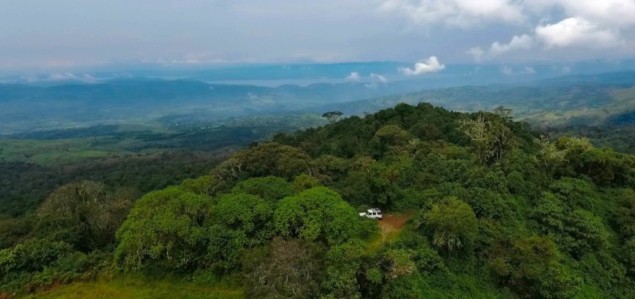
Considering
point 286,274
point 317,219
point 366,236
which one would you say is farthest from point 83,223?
point 366,236

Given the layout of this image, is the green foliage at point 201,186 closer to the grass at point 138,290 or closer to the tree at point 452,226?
the grass at point 138,290

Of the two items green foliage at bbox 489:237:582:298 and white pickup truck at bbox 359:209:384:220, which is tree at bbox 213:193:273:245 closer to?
white pickup truck at bbox 359:209:384:220

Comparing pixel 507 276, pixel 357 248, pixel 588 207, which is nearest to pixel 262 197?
pixel 357 248

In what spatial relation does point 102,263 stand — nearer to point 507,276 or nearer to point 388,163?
point 507,276

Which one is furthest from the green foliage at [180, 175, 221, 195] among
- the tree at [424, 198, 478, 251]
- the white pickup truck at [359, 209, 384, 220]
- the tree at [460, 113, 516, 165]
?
the tree at [460, 113, 516, 165]

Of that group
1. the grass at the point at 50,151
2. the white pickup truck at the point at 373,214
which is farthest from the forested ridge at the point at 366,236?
the grass at the point at 50,151

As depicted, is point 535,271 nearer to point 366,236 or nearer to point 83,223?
point 366,236

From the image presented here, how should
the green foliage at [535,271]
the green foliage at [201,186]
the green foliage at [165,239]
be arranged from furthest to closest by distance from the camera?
1. the green foliage at [201,186]
2. the green foliage at [165,239]
3. the green foliage at [535,271]
